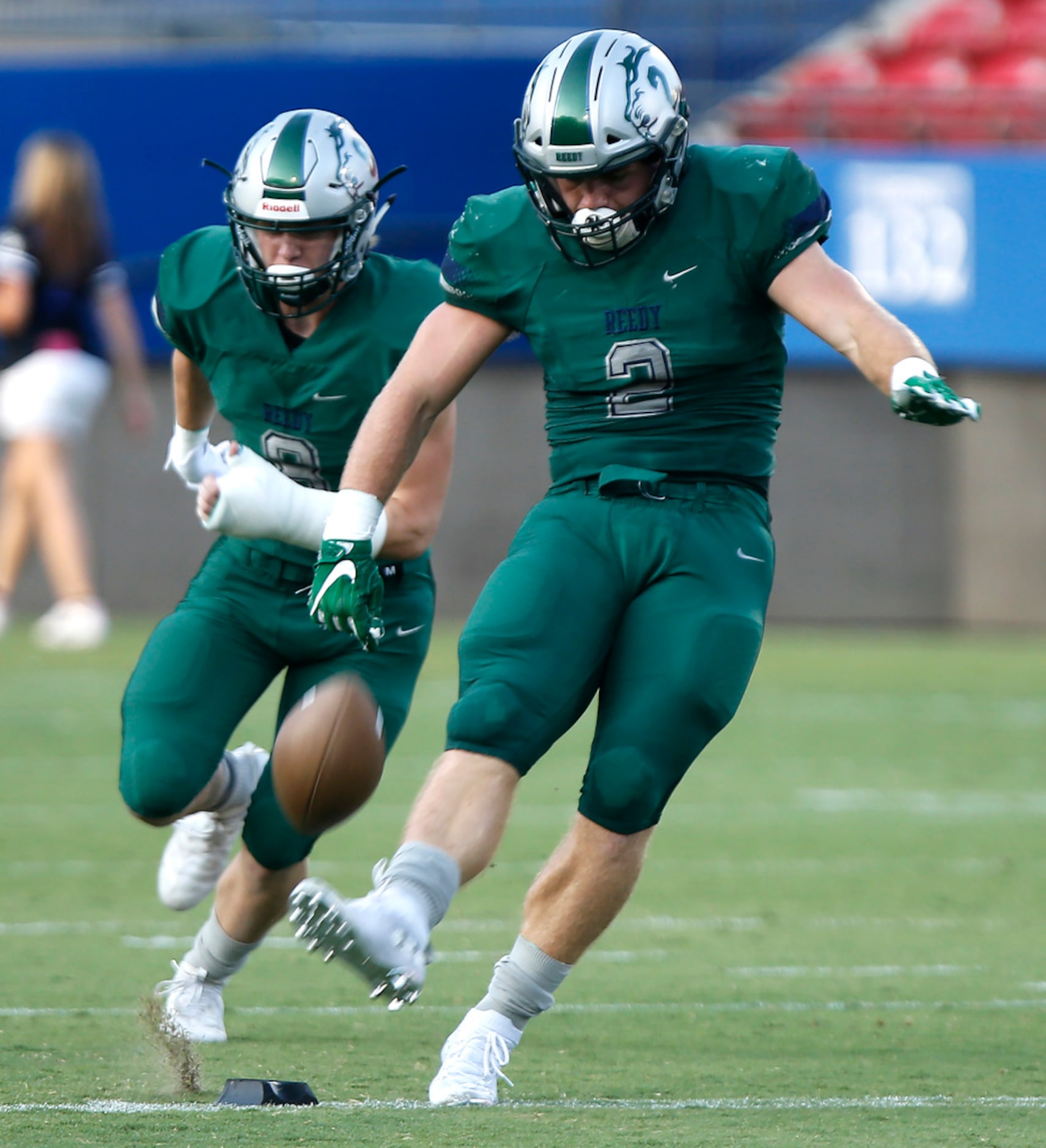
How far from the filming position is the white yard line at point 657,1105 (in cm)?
357

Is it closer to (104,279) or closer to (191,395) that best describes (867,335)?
(191,395)

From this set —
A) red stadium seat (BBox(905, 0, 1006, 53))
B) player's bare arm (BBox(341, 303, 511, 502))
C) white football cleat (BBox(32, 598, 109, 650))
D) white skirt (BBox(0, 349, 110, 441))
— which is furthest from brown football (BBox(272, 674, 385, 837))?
red stadium seat (BBox(905, 0, 1006, 53))

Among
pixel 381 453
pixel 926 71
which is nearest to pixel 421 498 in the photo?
pixel 381 453

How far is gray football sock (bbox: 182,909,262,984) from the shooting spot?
4516mm

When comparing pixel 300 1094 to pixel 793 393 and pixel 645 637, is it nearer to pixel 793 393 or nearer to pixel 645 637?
pixel 645 637

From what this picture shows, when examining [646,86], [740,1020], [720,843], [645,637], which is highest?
[646,86]

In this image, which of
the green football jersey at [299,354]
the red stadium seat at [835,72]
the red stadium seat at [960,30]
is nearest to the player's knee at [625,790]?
the green football jersey at [299,354]

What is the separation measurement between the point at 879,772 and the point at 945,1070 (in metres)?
4.37

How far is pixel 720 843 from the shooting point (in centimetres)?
699

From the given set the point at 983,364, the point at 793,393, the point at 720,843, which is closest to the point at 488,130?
the point at 793,393

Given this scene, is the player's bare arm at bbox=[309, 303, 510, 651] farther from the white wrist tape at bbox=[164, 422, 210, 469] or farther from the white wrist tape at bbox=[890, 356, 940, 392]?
the white wrist tape at bbox=[164, 422, 210, 469]

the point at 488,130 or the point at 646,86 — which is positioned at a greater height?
the point at 646,86

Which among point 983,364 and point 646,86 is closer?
point 646,86

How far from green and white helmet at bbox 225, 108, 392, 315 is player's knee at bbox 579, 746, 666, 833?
4.02 feet
